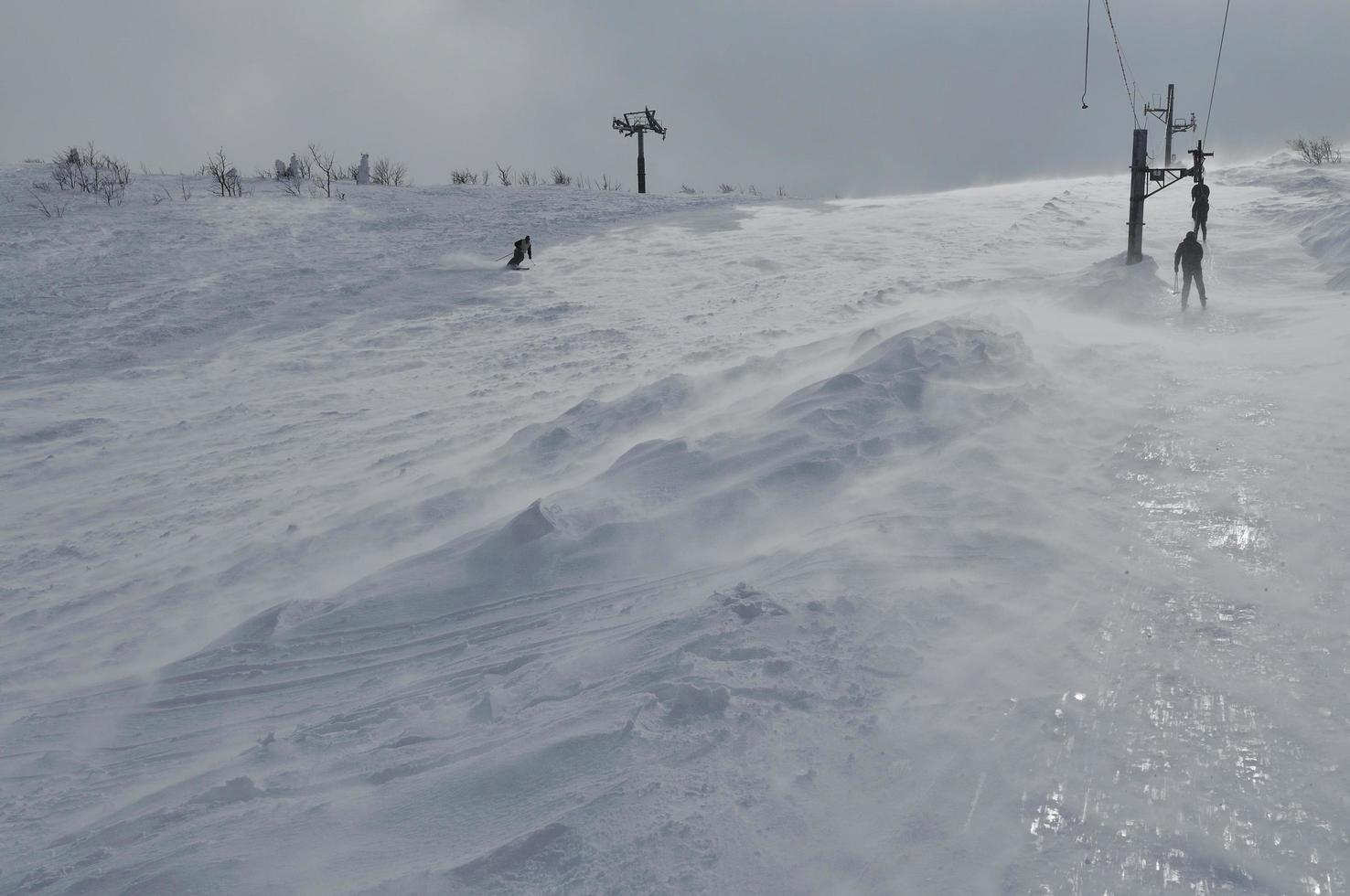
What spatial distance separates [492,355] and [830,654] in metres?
8.52

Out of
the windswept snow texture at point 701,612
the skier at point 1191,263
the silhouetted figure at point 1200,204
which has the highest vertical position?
the silhouetted figure at point 1200,204

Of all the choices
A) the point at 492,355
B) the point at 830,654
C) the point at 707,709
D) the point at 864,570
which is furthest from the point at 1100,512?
the point at 492,355

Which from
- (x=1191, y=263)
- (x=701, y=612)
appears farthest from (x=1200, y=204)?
(x=701, y=612)

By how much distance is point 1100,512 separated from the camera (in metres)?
5.60

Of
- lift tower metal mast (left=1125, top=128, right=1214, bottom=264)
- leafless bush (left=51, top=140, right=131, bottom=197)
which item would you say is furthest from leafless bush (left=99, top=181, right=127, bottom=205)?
lift tower metal mast (left=1125, top=128, right=1214, bottom=264)

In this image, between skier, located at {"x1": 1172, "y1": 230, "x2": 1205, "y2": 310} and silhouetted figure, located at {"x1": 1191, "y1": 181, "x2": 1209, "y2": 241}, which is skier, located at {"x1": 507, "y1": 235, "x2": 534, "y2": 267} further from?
silhouetted figure, located at {"x1": 1191, "y1": 181, "x2": 1209, "y2": 241}

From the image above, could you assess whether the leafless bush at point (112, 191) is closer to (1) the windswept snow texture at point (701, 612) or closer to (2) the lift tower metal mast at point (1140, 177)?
(1) the windswept snow texture at point (701, 612)

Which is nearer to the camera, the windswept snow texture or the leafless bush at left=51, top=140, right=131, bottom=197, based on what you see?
the windswept snow texture

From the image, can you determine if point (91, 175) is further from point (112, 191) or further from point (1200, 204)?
point (1200, 204)

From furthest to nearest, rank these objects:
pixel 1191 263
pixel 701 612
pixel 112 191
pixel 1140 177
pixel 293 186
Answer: pixel 293 186 < pixel 112 191 < pixel 1140 177 < pixel 1191 263 < pixel 701 612

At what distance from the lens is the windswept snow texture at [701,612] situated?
3.48 metres

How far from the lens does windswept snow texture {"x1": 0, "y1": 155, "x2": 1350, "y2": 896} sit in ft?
11.4

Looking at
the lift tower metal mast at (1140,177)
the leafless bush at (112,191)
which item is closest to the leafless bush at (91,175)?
the leafless bush at (112,191)

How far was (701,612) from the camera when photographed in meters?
4.88
